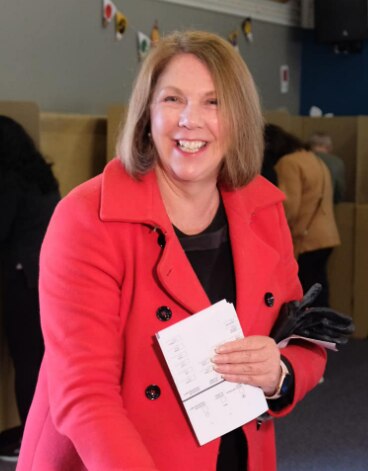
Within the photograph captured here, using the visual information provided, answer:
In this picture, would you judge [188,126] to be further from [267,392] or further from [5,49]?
[5,49]

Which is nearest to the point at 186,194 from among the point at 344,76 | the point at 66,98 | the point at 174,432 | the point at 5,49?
the point at 174,432

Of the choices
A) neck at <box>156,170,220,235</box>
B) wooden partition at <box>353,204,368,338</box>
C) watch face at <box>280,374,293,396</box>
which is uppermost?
neck at <box>156,170,220,235</box>

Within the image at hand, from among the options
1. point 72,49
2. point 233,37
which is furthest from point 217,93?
point 233,37

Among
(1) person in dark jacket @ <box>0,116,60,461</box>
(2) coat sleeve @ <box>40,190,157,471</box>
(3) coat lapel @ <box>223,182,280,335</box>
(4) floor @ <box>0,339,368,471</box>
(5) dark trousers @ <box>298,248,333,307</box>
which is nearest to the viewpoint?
(2) coat sleeve @ <box>40,190,157,471</box>

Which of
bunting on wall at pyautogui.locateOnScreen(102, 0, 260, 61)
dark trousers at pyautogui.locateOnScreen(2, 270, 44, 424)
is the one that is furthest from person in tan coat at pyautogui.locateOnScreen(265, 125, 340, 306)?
dark trousers at pyautogui.locateOnScreen(2, 270, 44, 424)

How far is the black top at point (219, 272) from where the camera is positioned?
4.51ft

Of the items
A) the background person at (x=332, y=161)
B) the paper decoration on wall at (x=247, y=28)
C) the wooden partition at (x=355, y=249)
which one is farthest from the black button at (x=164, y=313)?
the paper decoration on wall at (x=247, y=28)

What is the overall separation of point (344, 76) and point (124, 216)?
6.78 metres

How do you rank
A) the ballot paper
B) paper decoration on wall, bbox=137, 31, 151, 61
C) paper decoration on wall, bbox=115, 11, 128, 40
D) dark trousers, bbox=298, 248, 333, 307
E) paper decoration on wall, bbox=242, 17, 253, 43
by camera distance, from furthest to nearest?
paper decoration on wall, bbox=242, 17, 253, 43
paper decoration on wall, bbox=137, 31, 151, 61
paper decoration on wall, bbox=115, 11, 128, 40
dark trousers, bbox=298, 248, 333, 307
the ballot paper

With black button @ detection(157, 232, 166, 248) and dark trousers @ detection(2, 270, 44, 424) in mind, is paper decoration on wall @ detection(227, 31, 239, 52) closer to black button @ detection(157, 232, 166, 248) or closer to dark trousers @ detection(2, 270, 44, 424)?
dark trousers @ detection(2, 270, 44, 424)

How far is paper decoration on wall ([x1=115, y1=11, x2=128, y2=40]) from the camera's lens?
5.29 m

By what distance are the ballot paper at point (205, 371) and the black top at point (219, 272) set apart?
0.07 m

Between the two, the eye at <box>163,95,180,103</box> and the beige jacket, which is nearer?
the eye at <box>163,95,180,103</box>

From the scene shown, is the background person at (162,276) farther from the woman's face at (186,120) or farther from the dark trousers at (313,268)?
the dark trousers at (313,268)
